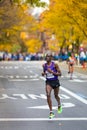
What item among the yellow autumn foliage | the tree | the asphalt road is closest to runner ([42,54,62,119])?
the asphalt road

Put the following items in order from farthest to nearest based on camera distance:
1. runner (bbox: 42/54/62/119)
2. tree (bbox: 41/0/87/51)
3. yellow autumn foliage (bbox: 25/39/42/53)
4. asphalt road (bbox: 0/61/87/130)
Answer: yellow autumn foliage (bbox: 25/39/42/53) < tree (bbox: 41/0/87/51) < runner (bbox: 42/54/62/119) < asphalt road (bbox: 0/61/87/130)

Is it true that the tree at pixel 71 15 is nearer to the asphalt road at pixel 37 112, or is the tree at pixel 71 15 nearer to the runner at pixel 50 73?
the asphalt road at pixel 37 112

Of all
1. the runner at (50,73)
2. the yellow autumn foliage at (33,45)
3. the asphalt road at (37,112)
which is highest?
the yellow autumn foliage at (33,45)

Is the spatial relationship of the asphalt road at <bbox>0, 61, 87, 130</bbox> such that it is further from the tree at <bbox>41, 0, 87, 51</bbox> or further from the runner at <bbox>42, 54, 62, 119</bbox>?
the tree at <bbox>41, 0, 87, 51</bbox>

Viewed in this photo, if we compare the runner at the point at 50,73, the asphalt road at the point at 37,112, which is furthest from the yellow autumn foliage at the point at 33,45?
the runner at the point at 50,73

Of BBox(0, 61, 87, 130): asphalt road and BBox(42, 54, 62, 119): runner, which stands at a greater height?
BBox(42, 54, 62, 119): runner

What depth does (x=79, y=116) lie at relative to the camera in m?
15.8

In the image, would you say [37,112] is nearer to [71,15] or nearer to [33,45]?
[71,15]

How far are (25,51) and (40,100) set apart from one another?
126619 millimetres

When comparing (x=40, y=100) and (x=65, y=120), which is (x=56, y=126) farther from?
(x=40, y=100)

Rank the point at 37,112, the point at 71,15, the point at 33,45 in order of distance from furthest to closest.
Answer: the point at 33,45 < the point at 71,15 < the point at 37,112

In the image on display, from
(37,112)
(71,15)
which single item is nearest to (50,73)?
(37,112)

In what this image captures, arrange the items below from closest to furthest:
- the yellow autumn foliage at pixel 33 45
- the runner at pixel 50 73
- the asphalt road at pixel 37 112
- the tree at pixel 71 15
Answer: the asphalt road at pixel 37 112 < the runner at pixel 50 73 < the tree at pixel 71 15 < the yellow autumn foliage at pixel 33 45

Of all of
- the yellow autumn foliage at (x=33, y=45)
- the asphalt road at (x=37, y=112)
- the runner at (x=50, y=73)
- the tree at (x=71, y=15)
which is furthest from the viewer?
the yellow autumn foliage at (x=33, y=45)
